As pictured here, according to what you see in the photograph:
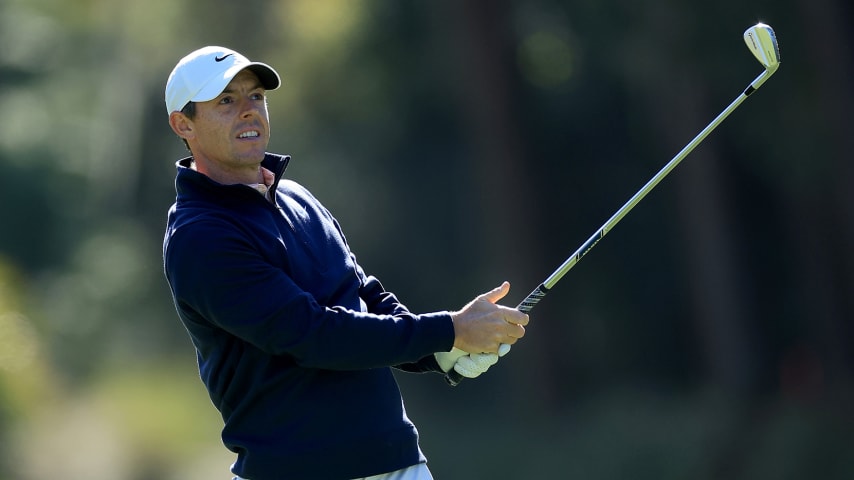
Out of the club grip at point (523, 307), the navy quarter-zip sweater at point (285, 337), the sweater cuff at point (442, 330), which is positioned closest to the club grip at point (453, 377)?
the club grip at point (523, 307)

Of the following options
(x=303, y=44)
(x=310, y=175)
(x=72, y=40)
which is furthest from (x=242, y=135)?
(x=72, y=40)

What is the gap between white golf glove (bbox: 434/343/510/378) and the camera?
4.00 m

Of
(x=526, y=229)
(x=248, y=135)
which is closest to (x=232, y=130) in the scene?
(x=248, y=135)

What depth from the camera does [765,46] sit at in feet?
15.4

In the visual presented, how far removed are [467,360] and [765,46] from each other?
5.12ft

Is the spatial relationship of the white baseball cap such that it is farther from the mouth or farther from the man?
the mouth

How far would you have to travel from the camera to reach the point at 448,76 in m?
18.5

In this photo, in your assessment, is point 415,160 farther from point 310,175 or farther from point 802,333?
point 802,333

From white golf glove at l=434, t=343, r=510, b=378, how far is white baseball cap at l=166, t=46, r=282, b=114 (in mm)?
958

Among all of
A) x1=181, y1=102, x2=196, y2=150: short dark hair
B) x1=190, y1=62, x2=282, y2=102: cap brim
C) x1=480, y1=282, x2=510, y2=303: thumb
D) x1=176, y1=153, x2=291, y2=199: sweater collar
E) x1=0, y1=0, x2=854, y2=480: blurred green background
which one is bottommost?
x1=0, y1=0, x2=854, y2=480: blurred green background

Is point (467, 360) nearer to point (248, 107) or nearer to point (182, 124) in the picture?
point (248, 107)

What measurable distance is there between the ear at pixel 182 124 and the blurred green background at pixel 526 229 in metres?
8.16

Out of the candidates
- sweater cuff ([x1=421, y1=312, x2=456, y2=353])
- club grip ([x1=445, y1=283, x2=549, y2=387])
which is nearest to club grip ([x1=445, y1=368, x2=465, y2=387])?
club grip ([x1=445, y1=283, x2=549, y2=387])

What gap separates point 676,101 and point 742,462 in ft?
12.2
